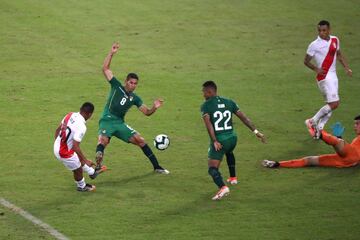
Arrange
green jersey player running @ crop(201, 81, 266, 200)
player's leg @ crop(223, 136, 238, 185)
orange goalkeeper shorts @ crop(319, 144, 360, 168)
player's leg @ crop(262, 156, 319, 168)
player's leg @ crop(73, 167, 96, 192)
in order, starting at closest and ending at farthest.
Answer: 1. green jersey player running @ crop(201, 81, 266, 200)
2. player's leg @ crop(73, 167, 96, 192)
3. player's leg @ crop(223, 136, 238, 185)
4. orange goalkeeper shorts @ crop(319, 144, 360, 168)
5. player's leg @ crop(262, 156, 319, 168)

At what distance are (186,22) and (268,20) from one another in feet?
9.51

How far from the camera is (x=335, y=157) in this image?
20359 millimetres

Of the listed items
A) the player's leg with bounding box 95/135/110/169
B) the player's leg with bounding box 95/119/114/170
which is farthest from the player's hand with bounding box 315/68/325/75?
the player's leg with bounding box 95/135/110/169

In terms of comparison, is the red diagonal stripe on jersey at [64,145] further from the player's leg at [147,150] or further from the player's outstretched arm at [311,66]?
the player's outstretched arm at [311,66]

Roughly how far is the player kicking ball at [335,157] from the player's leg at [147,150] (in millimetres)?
2319

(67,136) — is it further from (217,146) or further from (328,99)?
(328,99)

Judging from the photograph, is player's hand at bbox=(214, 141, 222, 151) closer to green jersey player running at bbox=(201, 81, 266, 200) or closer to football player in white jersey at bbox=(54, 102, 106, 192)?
green jersey player running at bbox=(201, 81, 266, 200)

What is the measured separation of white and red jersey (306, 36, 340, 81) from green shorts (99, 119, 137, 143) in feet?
16.8

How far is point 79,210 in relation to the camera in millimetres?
17672

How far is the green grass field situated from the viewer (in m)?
17.3

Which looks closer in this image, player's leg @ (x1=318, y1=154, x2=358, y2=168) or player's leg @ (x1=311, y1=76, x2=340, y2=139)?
player's leg @ (x1=318, y1=154, x2=358, y2=168)

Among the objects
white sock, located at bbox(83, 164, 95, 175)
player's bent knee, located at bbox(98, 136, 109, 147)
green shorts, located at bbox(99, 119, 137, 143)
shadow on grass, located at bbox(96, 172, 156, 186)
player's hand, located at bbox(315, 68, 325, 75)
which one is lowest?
shadow on grass, located at bbox(96, 172, 156, 186)

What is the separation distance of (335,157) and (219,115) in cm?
330

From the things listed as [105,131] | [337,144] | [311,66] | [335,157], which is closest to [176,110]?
[311,66]
